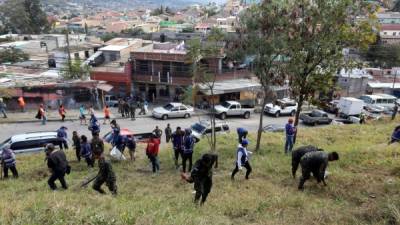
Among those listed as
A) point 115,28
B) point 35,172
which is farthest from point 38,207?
point 115,28

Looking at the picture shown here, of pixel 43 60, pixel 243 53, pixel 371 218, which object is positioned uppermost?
pixel 243 53

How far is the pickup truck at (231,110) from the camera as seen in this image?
104 feet

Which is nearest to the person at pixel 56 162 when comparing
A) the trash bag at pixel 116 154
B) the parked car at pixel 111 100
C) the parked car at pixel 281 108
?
the trash bag at pixel 116 154

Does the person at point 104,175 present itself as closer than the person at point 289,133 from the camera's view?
Yes

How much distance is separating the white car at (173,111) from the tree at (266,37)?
16.1 metres

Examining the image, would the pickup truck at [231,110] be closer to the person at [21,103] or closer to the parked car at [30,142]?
the person at [21,103]

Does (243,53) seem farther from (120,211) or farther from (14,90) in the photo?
(14,90)

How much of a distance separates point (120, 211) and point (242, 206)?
9.98ft

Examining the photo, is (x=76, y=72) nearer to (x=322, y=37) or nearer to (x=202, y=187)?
(x=322, y=37)

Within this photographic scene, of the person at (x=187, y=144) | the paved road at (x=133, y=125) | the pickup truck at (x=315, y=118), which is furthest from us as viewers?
the pickup truck at (x=315, y=118)

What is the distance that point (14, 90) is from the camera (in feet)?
92.4

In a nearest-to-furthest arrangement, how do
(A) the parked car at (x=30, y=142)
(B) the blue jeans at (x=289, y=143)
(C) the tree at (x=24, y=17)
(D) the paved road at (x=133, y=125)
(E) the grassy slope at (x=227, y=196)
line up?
(E) the grassy slope at (x=227, y=196) < (B) the blue jeans at (x=289, y=143) < (A) the parked car at (x=30, y=142) < (D) the paved road at (x=133, y=125) < (C) the tree at (x=24, y=17)

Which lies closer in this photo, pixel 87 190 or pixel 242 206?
pixel 242 206

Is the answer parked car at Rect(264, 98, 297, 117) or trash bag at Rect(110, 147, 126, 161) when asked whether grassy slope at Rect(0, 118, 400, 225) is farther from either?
parked car at Rect(264, 98, 297, 117)
